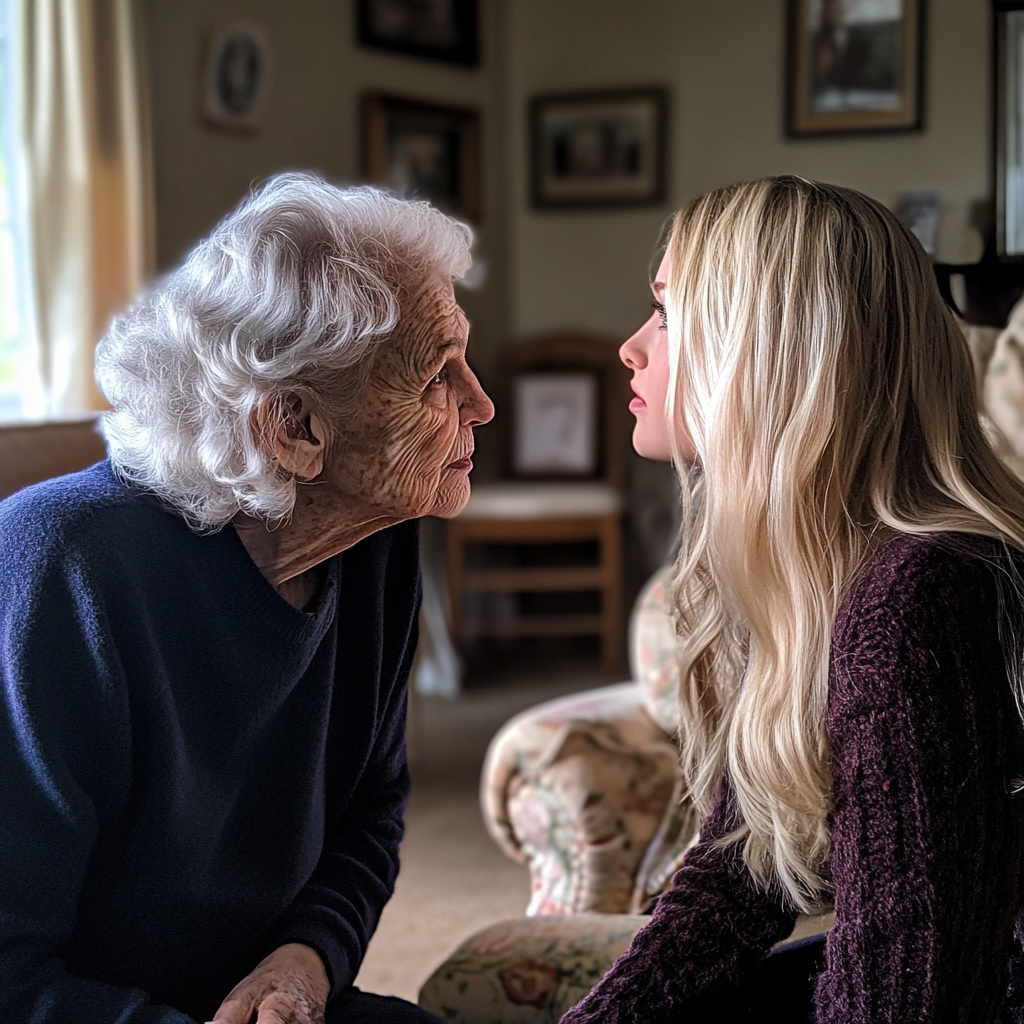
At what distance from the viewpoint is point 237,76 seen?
3.72 meters

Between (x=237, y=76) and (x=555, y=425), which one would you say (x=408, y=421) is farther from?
(x=555, y=425)

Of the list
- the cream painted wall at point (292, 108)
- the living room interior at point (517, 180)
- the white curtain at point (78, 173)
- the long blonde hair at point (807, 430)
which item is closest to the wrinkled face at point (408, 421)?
the long blonde hair at point (807, 430)

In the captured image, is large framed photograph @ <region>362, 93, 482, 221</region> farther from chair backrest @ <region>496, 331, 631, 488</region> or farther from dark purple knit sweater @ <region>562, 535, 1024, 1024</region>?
dark purple knit sweater @ <region>562, 535, 1024, 1024</region>

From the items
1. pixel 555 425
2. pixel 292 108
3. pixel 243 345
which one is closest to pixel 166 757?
pixel 243 345

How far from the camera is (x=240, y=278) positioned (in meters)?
0.95

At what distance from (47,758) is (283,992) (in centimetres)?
31

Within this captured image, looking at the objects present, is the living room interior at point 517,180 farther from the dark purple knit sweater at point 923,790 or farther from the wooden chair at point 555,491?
the dark purple knit sweater at point 923,790

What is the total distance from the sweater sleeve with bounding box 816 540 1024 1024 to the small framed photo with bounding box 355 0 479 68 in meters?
3.83

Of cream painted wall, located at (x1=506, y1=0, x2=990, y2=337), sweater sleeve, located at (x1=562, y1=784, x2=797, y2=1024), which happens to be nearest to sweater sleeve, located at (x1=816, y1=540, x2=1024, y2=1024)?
sweater sleeve, located at (x1=562, y1=784, x2=797, y2=1024)

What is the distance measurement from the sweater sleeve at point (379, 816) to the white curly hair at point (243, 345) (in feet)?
0.81

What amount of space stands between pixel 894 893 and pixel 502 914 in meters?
1.80

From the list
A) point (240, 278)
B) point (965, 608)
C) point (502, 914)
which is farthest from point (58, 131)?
point (965, 608)

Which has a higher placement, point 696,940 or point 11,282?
point 11,282

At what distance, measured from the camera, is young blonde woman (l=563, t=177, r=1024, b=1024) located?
34.3 inches
